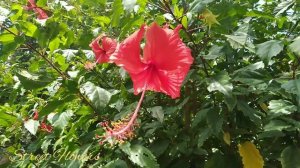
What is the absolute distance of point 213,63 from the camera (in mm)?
1696

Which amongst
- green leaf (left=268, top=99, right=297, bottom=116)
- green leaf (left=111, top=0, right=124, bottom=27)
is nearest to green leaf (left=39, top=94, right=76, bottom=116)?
green leaf (left=111, top=0, right=124, bottom=27)

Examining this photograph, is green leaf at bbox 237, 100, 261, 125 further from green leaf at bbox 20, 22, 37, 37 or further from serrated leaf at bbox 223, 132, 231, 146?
green leaf at bbox 20, 22, 37, 37

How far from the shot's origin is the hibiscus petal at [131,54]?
3.12 ft

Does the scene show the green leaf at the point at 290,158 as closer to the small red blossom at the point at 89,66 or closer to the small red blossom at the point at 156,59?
the small red blossom at the point at 156,59

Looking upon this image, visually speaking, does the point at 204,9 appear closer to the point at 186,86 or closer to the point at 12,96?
the point at 186,86

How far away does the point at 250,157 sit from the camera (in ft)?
4.45

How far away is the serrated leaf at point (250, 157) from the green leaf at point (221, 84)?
30 centimetres

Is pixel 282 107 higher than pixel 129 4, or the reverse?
pixel 129 4

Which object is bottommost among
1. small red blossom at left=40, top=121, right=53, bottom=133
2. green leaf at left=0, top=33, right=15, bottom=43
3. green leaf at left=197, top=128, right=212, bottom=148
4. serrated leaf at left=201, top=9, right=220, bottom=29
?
small red blossom at left=40, top=121, right=53, bottom=133

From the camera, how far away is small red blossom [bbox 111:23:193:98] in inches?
36.9

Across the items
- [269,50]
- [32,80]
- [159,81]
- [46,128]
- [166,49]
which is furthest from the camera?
[46,128]

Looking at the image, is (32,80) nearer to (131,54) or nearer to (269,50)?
(131,54)

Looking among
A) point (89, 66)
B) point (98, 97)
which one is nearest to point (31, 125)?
point (89, 66)

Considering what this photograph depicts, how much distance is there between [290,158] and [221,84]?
36cm
